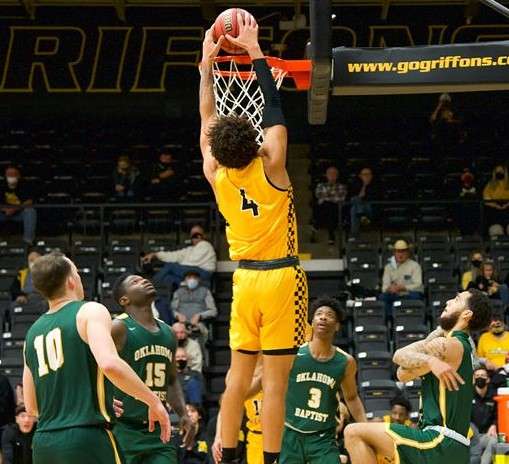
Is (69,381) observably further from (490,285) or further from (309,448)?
(490,285)

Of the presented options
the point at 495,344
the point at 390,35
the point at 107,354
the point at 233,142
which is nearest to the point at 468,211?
the point at 495,344

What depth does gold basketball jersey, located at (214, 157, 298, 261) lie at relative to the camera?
7.43 metres

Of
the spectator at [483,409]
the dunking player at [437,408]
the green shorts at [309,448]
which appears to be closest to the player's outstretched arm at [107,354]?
the dunking player at [437,408]

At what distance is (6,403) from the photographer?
50.5 ft

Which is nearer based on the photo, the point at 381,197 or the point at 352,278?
the point at 352,278

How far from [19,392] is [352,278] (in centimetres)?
581

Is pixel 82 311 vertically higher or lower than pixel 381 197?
lower

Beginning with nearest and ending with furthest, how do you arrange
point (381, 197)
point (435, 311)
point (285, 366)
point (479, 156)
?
point (285, 366), point (435, 311), point (381, 197), point (479, 156)

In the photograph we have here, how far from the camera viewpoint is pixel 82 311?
6277 millimetres

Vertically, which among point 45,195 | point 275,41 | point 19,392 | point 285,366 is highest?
point 275,41

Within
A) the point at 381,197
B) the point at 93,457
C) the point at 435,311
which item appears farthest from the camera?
the point at 381,197

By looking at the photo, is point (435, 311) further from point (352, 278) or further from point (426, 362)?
point (426, 362)

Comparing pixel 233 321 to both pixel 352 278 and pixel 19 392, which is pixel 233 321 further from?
pixel 352 278

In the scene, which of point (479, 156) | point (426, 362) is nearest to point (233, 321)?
point (426, 362)
